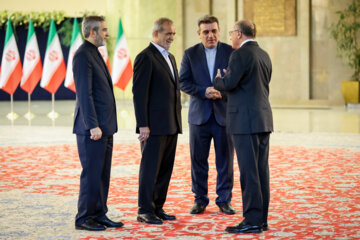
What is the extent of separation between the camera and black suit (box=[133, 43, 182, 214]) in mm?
5086

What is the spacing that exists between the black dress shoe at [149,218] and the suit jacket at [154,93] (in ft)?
2.14

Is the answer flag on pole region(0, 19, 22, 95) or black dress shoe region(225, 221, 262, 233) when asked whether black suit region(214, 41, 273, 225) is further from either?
flag on pole region(0, 19, 22, 95)

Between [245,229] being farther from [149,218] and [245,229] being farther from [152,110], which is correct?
[152,110]

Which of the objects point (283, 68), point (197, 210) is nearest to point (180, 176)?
point (197, 210)

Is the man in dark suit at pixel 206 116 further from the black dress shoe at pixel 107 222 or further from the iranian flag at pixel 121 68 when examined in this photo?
the iranian flag at pixel 121 68

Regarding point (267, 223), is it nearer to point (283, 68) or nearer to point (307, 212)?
point (307, 212)

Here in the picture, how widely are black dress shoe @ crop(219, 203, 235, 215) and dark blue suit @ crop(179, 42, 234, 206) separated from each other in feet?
0.10

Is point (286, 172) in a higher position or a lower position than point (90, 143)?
lower

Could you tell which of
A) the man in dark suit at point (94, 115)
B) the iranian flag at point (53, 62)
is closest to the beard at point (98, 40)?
the man in dark suit at point (94, 115)

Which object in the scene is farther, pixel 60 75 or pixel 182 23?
pixel 182 23

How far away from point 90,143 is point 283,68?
13979 millimetres

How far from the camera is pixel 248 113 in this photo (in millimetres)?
4801

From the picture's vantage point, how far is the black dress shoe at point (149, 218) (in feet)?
16.7

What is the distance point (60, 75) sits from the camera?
603 inches
